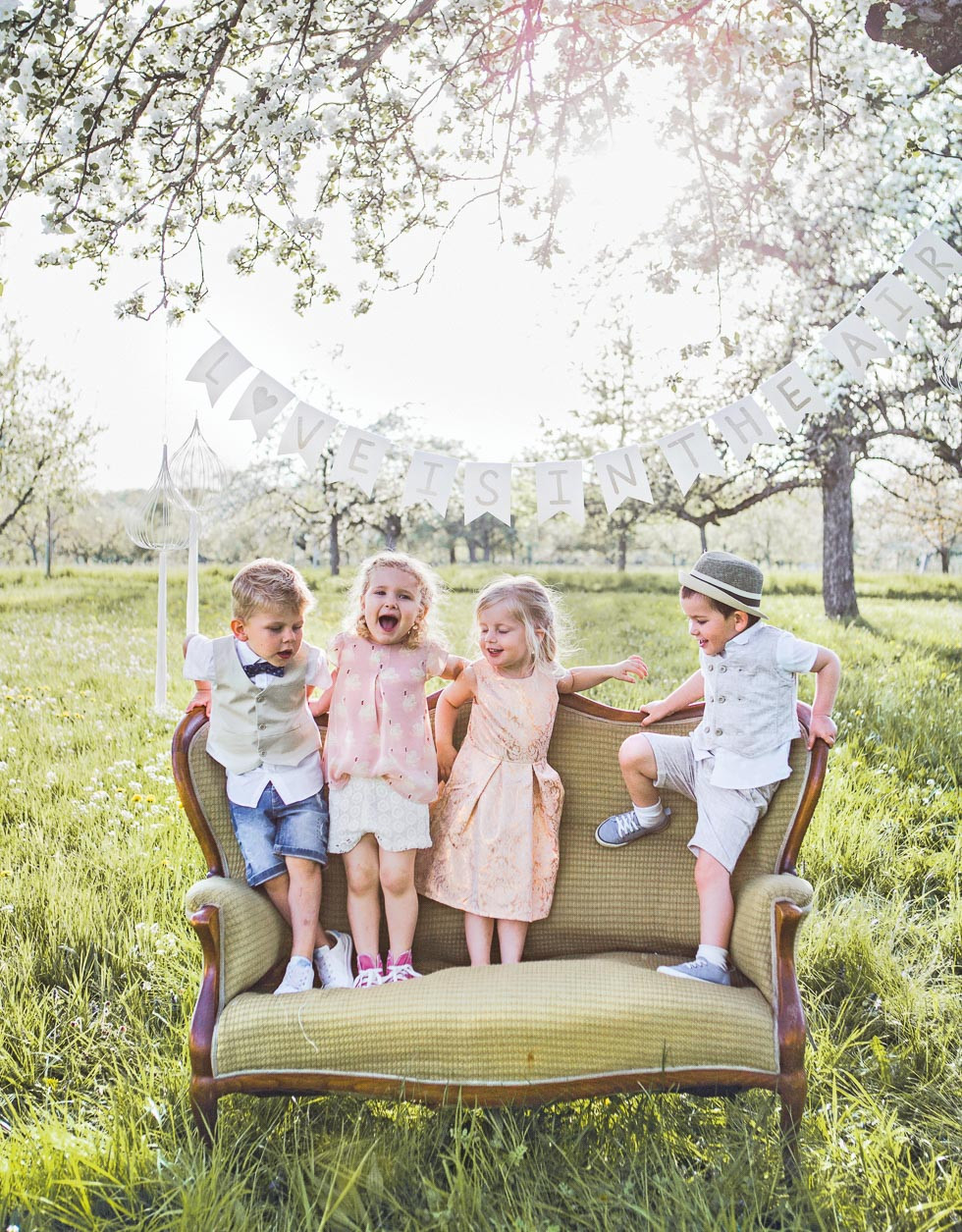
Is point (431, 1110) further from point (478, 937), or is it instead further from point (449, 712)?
point (449, 712)

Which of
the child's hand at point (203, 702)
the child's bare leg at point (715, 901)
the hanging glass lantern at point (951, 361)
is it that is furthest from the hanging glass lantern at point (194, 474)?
the hanging glass lantern at point (951, 361)

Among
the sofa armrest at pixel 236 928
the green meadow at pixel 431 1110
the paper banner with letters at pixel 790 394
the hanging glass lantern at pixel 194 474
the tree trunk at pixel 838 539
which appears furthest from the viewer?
the tree trunk at pixel 838 539

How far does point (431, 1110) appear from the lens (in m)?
2.34

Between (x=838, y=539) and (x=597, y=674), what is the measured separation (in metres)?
7.97

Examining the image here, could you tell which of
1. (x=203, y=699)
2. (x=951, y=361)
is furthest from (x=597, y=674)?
(x=951, y=361)

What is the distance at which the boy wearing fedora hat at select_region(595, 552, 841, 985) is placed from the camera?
243 centimetres

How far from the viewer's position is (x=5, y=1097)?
2.40 metres

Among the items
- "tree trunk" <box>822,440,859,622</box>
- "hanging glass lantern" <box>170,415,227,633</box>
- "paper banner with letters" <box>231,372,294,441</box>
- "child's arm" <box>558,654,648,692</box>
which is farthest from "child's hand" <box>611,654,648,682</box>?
"tree trunk" <box>822,440,859,622</box>

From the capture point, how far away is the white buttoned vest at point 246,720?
98.3 inches

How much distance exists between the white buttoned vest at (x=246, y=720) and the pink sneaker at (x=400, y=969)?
0.58m

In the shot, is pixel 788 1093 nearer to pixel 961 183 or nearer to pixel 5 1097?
pixel 5 1097

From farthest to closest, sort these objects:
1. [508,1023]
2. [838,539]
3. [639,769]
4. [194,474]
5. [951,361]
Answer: [838,539]
[951,361]
[194,474]
[639,769]
[508,1023]

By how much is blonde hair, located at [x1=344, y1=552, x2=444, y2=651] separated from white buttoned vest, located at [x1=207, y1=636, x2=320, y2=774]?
0.82 feet

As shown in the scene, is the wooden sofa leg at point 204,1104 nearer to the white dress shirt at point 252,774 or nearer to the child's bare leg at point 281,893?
the child's bare leg at point 281,893
